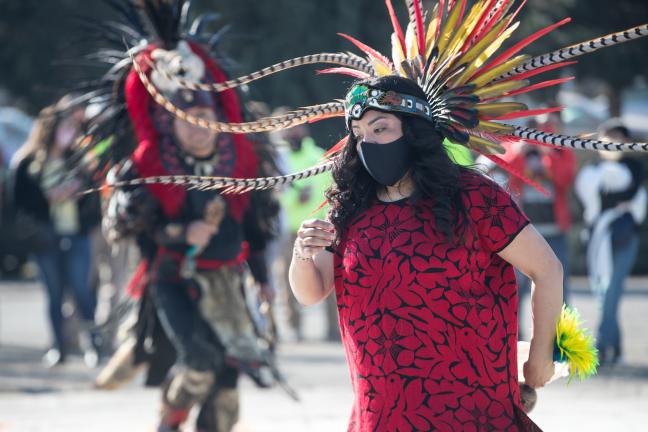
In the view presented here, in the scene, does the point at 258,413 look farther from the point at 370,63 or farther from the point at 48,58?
the point at 48,58

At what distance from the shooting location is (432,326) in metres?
3.51

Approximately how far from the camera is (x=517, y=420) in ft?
11.6

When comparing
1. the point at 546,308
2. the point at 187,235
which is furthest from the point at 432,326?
the point at 187,235

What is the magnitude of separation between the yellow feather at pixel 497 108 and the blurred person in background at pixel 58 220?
665cm

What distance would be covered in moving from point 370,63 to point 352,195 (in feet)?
1.75

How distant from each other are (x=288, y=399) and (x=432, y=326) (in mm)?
5158

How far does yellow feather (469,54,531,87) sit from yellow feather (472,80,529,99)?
0.7 inches

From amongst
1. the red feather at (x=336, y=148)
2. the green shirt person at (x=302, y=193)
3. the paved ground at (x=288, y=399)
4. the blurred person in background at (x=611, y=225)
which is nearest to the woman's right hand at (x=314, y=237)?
the red feather at (x=336, y=148)

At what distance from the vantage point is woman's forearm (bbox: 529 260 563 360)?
361cm

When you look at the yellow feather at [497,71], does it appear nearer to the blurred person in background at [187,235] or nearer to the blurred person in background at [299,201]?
the blurred person in background at [187,235]

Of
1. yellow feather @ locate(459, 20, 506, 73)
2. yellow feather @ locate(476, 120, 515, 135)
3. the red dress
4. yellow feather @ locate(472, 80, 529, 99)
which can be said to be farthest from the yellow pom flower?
yellow feather @ locate(459, 20, 506, 73)

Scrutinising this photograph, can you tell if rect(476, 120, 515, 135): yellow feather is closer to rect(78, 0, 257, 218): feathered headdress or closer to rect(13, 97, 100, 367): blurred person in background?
rect(78, 0, 257, 218): feathered headdress

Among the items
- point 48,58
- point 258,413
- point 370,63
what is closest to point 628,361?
point 258,413

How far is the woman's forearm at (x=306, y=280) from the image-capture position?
3727 millimetres
